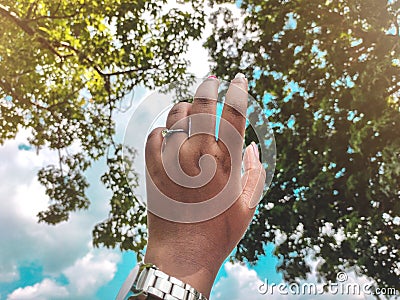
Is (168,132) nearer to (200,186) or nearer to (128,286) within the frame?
(200,186)

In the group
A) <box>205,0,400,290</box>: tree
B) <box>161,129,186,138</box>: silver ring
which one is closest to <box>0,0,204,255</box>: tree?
<box>205,0,400,290</box>: tree

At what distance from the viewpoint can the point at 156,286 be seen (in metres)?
0.86

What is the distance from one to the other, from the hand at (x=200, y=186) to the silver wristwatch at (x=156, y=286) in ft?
0.15

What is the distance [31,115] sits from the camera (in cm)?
816

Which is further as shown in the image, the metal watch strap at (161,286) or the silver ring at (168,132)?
the silver ring at (168,132)

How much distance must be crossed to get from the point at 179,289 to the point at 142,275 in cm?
8

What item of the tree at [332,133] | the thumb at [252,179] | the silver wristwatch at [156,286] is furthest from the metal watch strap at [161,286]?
the tree at [332,133]

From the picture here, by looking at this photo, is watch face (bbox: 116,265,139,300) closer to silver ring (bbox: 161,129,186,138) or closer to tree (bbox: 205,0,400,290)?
silver ring (bbox: 161,129,186,138)

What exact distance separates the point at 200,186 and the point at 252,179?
0.18 metres

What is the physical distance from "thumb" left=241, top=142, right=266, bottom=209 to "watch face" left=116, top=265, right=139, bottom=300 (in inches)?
12.5

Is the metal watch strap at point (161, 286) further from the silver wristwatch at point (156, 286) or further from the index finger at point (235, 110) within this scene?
the index finger at point (235, 110)

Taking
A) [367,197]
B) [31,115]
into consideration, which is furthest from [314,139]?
[31,115]

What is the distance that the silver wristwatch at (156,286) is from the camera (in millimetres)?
858

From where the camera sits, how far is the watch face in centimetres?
88
